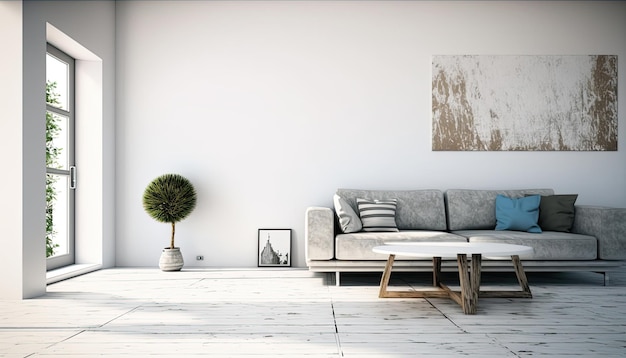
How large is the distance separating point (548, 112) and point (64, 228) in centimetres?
532

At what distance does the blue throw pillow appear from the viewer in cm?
492

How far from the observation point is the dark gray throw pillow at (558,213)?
494cm

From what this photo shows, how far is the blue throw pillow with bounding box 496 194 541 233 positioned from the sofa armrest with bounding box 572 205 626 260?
478 mm

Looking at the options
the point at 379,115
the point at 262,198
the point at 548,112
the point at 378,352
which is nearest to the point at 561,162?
the point at 548,112

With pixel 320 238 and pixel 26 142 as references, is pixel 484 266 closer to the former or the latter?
pixel 320 238

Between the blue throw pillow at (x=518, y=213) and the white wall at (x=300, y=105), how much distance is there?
2.00 ft

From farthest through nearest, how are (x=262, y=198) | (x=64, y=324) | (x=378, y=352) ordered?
1. (x=262, y=198)
2. (x=64, y=324)
3. (x=378, y=352)

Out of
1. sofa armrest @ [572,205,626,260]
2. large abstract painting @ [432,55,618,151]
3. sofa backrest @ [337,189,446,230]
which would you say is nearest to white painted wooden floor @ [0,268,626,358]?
→ sofa armrest @ [572,205,626,260]

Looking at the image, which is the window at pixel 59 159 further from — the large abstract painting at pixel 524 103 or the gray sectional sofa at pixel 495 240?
the large abstract painting at pixel 524 103

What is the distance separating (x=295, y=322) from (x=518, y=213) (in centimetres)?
282

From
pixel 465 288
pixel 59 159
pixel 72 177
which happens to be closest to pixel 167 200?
pixel 72 177

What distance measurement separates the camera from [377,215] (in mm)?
4957

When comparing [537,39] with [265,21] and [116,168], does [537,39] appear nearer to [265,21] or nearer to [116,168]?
[265,21]

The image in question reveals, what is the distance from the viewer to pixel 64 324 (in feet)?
10.3
